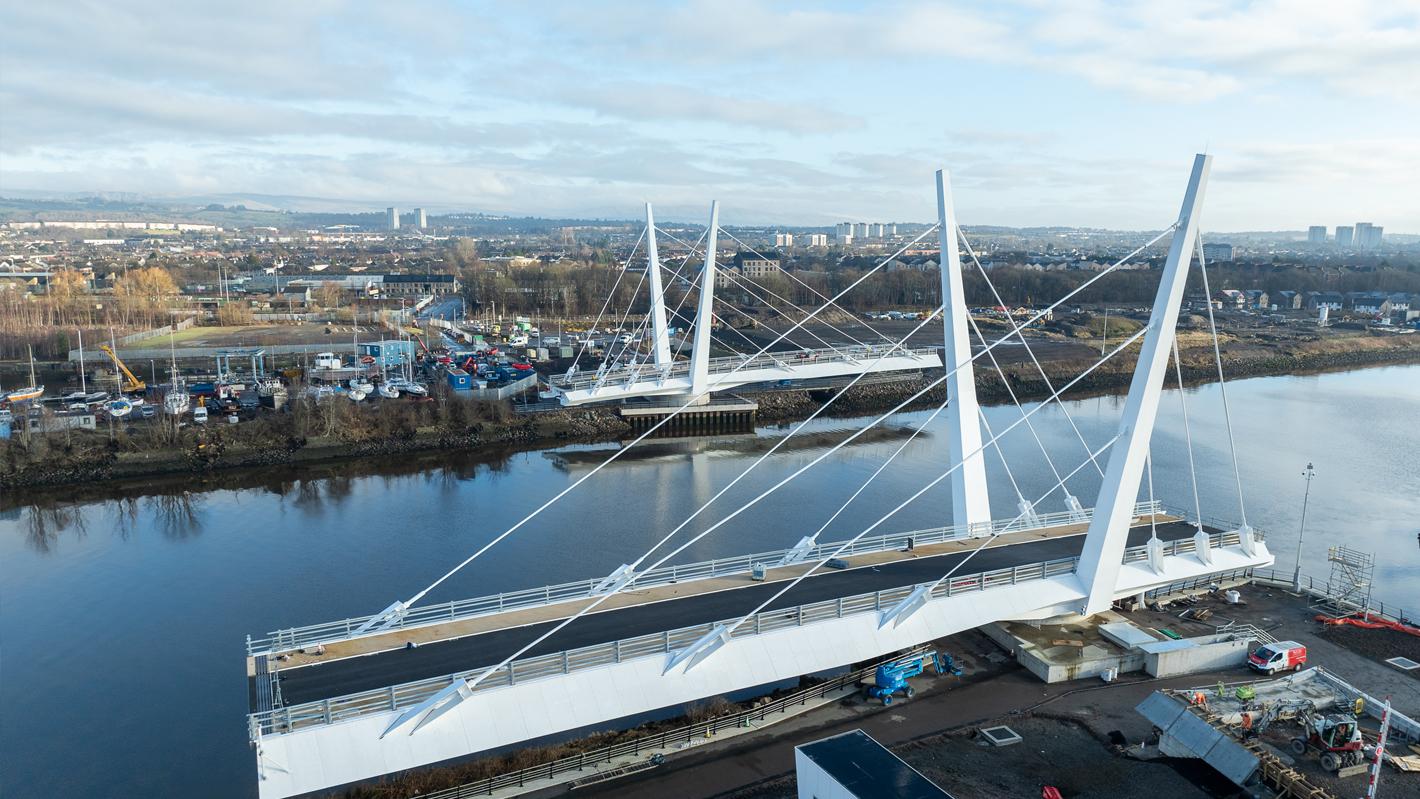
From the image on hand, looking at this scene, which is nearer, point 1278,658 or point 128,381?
point 1278,658

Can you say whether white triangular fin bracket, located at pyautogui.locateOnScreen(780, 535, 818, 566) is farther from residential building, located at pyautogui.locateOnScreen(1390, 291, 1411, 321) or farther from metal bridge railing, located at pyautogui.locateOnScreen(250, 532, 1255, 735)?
residential building, located at pyautogui.locateOnScreen(1390, 291, 1411, 321)

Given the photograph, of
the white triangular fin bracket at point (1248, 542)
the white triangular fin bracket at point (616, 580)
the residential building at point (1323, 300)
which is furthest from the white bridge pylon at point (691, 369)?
the residential building at point (1323, 300)

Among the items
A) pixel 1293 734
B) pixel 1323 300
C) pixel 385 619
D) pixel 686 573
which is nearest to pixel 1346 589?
pixel 1293 734

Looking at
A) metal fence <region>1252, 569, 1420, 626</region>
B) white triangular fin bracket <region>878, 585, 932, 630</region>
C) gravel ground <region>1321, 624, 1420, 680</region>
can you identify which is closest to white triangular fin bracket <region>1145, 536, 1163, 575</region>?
gravel ground <region>1321, 624, 1420, 680</region>

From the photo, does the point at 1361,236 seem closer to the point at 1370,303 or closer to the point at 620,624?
the point at 1370,303

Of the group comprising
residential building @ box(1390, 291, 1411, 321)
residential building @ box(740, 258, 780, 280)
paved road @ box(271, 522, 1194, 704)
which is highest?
residential building @ box(740, 258, 780, 280)
